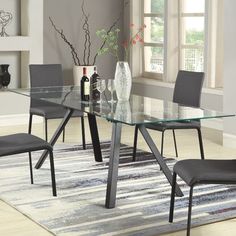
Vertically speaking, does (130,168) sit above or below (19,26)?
below

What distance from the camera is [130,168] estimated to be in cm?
526

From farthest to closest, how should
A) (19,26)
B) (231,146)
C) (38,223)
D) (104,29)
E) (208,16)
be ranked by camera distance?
(104,29) → (19,26) → (208,16) → (231,146) → (38,223)

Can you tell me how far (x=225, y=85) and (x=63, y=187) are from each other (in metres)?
2.41

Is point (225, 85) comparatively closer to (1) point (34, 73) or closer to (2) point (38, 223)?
(1) point (34, 73)

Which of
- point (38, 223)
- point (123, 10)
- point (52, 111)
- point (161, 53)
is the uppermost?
point (123, 10)

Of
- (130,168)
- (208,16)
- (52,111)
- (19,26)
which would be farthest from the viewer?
(19,26)

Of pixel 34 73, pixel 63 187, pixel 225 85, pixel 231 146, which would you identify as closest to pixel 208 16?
pixel 225 85

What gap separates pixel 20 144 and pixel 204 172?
146cm

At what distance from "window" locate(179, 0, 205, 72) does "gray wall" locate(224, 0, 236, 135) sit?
1206mm

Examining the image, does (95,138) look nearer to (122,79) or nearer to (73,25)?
(122,79)

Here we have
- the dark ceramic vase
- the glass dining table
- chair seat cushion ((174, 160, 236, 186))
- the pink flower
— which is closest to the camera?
chair seat cushion ((174, 160, 236, 186))

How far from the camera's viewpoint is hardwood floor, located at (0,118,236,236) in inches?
146

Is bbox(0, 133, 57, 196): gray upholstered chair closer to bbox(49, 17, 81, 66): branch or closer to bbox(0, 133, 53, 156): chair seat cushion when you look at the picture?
bbox(0, 133, 53, 156): chair seat cushion

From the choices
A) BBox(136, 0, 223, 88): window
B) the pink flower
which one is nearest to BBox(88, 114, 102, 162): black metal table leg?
BBox(136, 0, 223, 88): window
